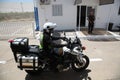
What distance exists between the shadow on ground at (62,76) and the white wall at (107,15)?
8040 millimetres

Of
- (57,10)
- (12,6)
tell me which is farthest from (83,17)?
(12,6)

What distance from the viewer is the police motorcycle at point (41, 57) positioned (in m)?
4.10

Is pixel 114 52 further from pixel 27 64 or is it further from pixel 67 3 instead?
pixel 67 3

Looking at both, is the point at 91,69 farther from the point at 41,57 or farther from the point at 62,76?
the point at 41,57

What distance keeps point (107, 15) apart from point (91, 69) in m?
8.14

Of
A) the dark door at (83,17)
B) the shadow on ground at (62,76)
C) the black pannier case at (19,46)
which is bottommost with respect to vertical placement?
the shadow on ground at (62,76)

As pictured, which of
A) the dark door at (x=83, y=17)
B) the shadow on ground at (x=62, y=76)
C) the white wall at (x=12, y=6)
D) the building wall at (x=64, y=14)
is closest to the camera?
the shadow on ground at (x=62, y=76)

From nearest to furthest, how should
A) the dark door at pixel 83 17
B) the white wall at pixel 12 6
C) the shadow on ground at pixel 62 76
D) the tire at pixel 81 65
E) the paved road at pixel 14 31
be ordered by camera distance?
1. the shadow on ground at pixel 62 76
2. the tire at pixel 81 65
3. the paved road at pixel 14 31
4. the dark door at pixel 83 17
5. the white wall at pixel 12 6

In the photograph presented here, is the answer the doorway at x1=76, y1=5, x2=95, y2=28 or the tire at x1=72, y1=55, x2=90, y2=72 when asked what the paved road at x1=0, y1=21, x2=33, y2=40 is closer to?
the doorway at x1=76, y1=5, x2=95, y2=28

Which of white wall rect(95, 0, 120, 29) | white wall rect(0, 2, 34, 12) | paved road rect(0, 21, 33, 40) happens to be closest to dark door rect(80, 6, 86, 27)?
white wall rect(95, 0, 120, 29)

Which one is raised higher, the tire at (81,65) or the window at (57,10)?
the window at (57,10)

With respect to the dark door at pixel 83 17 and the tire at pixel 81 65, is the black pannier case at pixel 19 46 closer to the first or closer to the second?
the tire at pixel 81 65

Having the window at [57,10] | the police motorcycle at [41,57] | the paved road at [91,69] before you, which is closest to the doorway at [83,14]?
the window at [57,10]

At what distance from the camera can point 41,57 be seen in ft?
14.9
